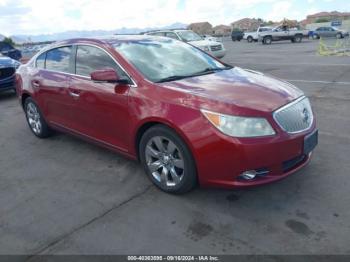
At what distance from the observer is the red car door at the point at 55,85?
4.65 metres

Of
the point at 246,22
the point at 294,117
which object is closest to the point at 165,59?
the point at 294,117

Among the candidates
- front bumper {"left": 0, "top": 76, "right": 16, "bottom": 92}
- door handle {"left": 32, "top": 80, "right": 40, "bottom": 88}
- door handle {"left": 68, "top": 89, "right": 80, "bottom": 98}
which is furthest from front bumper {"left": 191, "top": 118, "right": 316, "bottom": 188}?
front bumper {"left": 0, "top": 76, "right": 16, "bottom": 92}

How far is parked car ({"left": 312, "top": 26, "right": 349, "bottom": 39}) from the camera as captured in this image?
1438 inches

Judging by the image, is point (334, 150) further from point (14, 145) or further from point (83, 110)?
point (14, 145)

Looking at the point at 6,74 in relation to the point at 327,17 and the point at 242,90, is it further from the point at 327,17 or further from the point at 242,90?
the point at 327,17

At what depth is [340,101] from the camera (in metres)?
7.10

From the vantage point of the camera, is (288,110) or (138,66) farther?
(138,66)

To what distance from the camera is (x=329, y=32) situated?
123 feet

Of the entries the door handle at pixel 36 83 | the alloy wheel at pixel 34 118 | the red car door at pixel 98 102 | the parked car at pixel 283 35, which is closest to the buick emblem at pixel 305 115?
the red car door at pixel 98 102

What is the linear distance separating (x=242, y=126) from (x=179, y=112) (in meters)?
0.61

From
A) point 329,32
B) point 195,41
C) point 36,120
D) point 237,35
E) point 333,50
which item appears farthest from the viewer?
point 237,35

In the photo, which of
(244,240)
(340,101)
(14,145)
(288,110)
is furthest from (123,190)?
(340,101)

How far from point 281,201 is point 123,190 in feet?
5.56

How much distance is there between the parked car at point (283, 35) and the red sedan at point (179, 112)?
32732mm
